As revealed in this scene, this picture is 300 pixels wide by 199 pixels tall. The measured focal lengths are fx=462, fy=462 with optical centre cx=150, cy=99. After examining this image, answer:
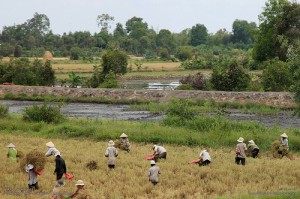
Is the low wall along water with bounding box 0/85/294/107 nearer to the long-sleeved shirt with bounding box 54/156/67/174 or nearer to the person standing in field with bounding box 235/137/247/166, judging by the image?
the person standing in field with bounding box 235/137/247/166

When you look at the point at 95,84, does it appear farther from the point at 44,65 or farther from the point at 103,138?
the point at 103,138

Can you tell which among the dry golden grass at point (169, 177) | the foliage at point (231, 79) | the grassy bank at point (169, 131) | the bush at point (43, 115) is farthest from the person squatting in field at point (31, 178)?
the foliage at point (231, 79)

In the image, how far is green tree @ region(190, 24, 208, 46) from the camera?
165 metres

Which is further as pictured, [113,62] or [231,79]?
[113,62]

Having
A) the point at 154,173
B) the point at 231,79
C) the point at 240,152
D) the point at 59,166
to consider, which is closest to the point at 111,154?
the point at 154,173

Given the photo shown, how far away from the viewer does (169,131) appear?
81.8 feet

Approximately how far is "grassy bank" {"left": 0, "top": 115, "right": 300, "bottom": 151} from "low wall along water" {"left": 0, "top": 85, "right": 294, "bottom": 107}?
14054 mm

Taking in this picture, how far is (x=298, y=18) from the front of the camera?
54656mm

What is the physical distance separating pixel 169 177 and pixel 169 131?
901 cm

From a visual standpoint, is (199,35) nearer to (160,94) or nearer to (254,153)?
(160,94)

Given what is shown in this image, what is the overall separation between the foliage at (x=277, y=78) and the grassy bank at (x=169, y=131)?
59.8ft

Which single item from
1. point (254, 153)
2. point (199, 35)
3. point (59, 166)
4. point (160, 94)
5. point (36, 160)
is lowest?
point (160, 94)

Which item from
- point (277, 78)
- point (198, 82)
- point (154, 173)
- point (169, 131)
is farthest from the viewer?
point (198, 82)

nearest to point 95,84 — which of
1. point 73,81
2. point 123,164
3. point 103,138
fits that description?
point 73,81
